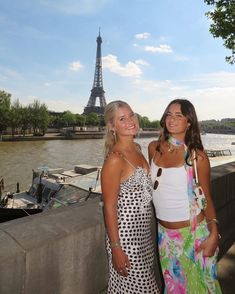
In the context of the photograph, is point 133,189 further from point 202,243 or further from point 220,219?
point 220,219

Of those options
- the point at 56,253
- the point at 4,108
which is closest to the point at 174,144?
the point at 56,253

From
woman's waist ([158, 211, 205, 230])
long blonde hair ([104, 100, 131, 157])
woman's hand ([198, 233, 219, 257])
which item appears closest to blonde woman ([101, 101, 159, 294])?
long blonde hair ([104, 100, 131, 157])

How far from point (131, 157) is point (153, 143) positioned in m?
0.54

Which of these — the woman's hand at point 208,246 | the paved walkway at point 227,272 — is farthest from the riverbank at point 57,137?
the woman's hand at point 208,246

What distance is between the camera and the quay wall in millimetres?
1669

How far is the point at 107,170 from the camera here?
80.0 inches

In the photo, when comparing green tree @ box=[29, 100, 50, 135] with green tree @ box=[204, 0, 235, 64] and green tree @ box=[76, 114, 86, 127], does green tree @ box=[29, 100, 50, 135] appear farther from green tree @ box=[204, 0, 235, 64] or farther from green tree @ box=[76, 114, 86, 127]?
green tree @ box=[204, 0, 235, 64]

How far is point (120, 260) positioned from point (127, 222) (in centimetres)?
24

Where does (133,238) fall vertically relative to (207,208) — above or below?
below

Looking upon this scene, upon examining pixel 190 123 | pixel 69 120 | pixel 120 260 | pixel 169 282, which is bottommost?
pixel 169 282

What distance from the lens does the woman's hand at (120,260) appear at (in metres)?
2.01

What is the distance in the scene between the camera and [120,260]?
201 cm

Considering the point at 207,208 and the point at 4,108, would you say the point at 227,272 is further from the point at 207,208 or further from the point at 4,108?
the point at 4,108

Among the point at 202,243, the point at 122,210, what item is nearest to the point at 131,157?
the point at 122,210
